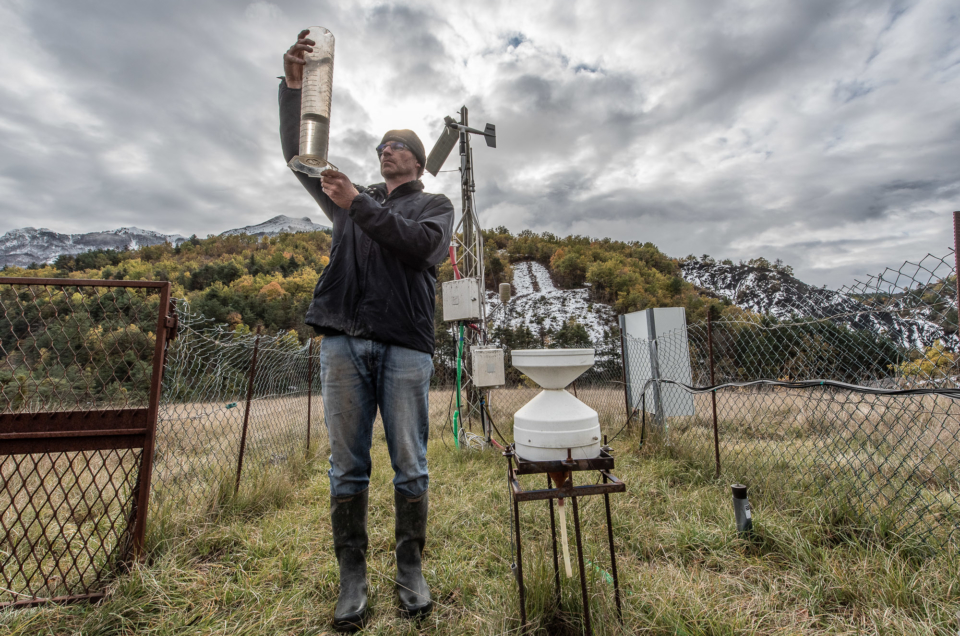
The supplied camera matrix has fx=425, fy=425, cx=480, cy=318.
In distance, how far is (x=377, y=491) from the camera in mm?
3162

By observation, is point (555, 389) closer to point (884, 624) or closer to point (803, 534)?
point (884, 624)

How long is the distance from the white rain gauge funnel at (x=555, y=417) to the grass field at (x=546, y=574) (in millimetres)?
546

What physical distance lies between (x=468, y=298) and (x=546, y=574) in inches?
150

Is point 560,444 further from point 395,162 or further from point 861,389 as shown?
point 861,389

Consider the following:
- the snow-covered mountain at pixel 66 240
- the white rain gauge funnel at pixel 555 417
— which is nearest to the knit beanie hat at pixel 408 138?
the white rain gauge funnel at pixel 555 417

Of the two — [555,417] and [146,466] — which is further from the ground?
[555,417]

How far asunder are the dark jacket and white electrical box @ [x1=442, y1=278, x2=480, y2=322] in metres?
3.34

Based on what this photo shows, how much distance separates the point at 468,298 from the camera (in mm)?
5129

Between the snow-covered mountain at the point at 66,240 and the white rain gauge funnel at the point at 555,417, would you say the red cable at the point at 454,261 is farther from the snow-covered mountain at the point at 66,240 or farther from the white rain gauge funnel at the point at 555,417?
the snow-covered mountain at the point at 66,240

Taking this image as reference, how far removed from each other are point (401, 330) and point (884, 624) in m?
1.92

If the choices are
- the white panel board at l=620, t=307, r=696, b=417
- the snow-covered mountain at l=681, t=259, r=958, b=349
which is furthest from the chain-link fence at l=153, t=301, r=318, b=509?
the white panel board at l=620, t=307, r=696, b=417

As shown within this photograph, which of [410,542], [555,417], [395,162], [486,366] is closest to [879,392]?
[555,417]

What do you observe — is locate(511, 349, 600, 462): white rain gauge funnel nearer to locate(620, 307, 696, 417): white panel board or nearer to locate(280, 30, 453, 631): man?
locate(280, 30, 453, 631): man

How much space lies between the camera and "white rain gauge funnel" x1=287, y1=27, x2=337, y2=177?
1.31m
